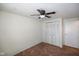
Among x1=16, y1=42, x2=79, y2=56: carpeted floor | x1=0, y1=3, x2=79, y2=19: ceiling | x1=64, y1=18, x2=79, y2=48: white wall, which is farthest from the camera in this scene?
x1=64, y1=18, x2=79, y2=48: white wall

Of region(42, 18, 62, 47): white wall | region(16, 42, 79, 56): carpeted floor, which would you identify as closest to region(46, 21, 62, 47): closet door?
region(42, 18, 62, 47): white wall

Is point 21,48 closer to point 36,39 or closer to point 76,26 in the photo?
point 36,39

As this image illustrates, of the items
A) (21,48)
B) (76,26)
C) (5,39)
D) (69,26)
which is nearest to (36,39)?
(21,48)

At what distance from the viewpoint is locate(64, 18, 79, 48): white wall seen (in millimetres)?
1418

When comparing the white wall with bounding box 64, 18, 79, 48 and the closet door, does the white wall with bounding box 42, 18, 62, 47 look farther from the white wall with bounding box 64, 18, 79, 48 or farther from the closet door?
the white wall with bounding box 64, 18, 79, 48

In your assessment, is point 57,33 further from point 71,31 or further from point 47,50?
point 47,50

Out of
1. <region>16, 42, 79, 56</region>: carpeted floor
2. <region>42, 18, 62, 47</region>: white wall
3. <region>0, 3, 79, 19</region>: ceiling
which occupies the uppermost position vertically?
<region>0, 3, 79, 19</region>: ceiling

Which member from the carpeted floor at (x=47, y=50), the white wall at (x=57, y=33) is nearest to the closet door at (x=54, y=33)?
the white wall at (x=57, y=33)

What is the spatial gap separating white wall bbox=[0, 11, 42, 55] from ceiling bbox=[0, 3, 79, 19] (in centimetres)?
12

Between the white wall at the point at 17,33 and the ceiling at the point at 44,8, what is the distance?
118mm

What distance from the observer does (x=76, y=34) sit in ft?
4.74

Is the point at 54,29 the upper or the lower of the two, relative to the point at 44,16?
lower

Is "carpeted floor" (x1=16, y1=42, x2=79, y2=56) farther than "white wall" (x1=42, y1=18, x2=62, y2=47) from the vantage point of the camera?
No

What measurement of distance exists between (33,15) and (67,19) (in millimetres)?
751
